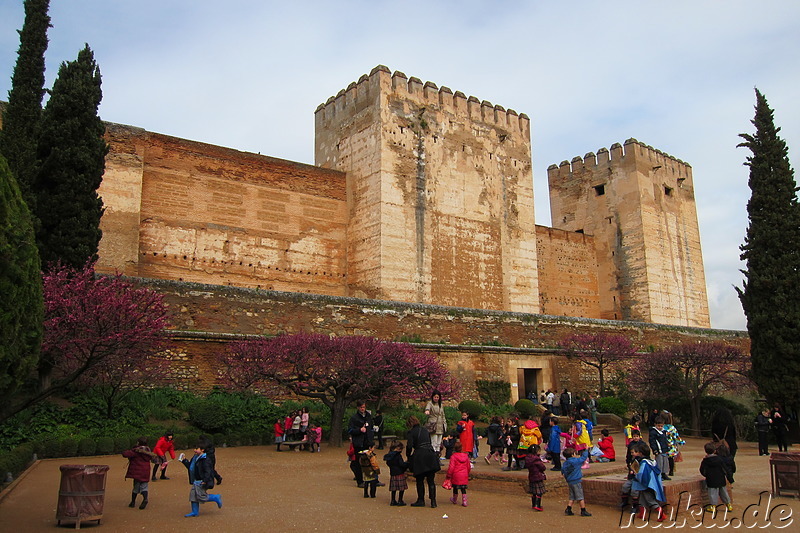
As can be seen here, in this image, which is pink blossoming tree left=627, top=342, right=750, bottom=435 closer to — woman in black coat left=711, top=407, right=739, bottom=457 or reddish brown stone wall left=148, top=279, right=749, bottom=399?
reddish brown stone wall left=148, top=279, right=749, bottom=399

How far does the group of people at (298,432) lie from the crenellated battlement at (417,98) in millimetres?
13837

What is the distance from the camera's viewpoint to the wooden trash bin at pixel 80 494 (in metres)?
6.64

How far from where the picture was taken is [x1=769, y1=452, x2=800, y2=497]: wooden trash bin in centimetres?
883

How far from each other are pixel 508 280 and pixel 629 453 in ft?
60.6

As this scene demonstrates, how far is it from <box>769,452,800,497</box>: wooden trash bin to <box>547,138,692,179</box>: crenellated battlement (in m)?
25.4

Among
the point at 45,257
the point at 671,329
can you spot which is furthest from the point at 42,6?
the point at 671,329

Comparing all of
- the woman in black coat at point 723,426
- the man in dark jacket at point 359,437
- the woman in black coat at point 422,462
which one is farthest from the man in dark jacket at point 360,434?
the woman in black coat at point 723,426

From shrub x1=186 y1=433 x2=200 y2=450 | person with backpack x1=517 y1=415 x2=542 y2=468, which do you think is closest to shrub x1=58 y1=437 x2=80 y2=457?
shrub x1=186 y1=433 x2=200 y2=450

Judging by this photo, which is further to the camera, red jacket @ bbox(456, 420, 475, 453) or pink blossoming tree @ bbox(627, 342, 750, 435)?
pink blossoming tree @ bbox(627, 342, 750, 435)

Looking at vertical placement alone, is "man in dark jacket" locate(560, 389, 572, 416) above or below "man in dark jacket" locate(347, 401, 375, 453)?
above

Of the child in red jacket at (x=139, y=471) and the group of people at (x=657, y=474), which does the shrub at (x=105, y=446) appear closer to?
the child in red jacket at (x=139, y=471)

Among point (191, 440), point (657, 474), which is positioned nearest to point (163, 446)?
point (191, 440)

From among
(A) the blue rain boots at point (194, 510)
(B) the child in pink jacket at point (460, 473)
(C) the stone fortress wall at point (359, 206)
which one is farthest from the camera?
(C) the stone fortress wall at point (359, 206)

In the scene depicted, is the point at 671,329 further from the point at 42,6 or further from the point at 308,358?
the point at 42,6
